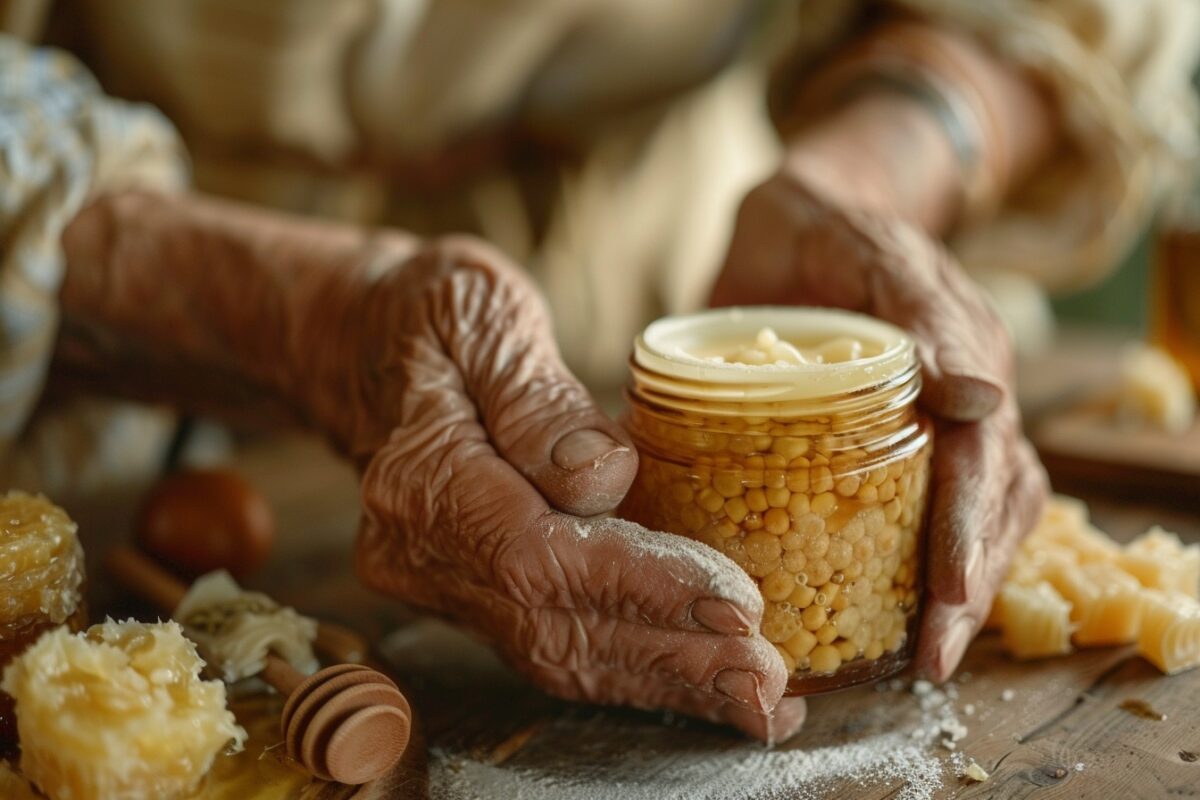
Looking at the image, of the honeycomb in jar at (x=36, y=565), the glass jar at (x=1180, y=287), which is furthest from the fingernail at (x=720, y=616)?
the glass jar at (x=1180, y=287)

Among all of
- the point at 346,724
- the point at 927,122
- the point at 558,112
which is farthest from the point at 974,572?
the point at 558,112

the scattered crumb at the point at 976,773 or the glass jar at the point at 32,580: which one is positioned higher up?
the glass jar at the point at 32,580

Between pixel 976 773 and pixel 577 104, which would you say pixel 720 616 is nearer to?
pixel 976 773

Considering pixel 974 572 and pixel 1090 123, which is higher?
pixel 1090 123

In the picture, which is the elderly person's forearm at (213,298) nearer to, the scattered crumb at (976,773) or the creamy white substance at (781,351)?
the creamy white substance at (781,351)

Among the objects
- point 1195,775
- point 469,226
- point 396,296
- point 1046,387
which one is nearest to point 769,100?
point 469,226

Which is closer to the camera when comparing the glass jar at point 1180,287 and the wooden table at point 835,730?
the wooden table at point 835,730

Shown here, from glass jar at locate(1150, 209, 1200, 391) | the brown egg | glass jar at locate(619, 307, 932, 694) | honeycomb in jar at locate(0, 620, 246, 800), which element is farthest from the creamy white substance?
glass jar at locate(1150, 209, 1200, 391)

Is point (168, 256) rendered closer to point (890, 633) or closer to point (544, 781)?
point (544, 781)
